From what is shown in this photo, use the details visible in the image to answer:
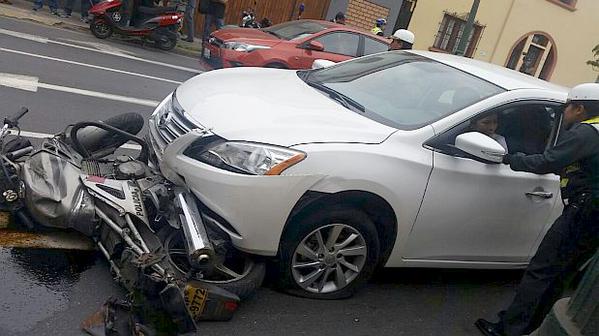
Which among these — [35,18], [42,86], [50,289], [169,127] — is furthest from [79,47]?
[50,289]

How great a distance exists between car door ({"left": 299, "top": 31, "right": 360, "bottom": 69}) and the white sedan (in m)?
5.65

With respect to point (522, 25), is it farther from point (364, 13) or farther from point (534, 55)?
point (364, 13)

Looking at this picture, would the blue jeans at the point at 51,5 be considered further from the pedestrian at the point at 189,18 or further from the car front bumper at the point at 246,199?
the car front bumper at the point at 246,199

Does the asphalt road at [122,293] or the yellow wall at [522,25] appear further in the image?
the yellow wall at [522,25]

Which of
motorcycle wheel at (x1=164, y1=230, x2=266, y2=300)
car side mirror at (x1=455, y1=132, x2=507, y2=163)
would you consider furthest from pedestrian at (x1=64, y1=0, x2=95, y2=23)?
car side mirror at (x1=455, y1=132, x2=507, y2=163)

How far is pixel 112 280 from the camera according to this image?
343cm

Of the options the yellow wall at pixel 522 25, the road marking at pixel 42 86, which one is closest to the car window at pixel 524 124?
the road marking at pixel 42 86

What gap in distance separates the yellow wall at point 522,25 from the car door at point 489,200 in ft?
55.3

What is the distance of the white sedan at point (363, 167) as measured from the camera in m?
3.30

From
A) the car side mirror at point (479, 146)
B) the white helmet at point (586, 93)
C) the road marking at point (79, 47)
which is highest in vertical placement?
the white helmet at point (586, 93)

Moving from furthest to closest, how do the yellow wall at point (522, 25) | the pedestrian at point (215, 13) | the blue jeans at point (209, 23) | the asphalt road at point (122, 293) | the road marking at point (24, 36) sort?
1. the yellow wall at point (522, 25)
2. the pedestrian at point (215, 13)
3. the blue jeans at point (209, 23)
4. the road marking at point (24, 36)
5. the asphalt road at point (122, 293)

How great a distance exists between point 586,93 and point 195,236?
2.57m

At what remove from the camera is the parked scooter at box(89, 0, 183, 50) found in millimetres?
11695

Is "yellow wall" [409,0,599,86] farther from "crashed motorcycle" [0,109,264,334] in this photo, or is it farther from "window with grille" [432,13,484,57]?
"crashed motorcycle" [0,109,264,334]
